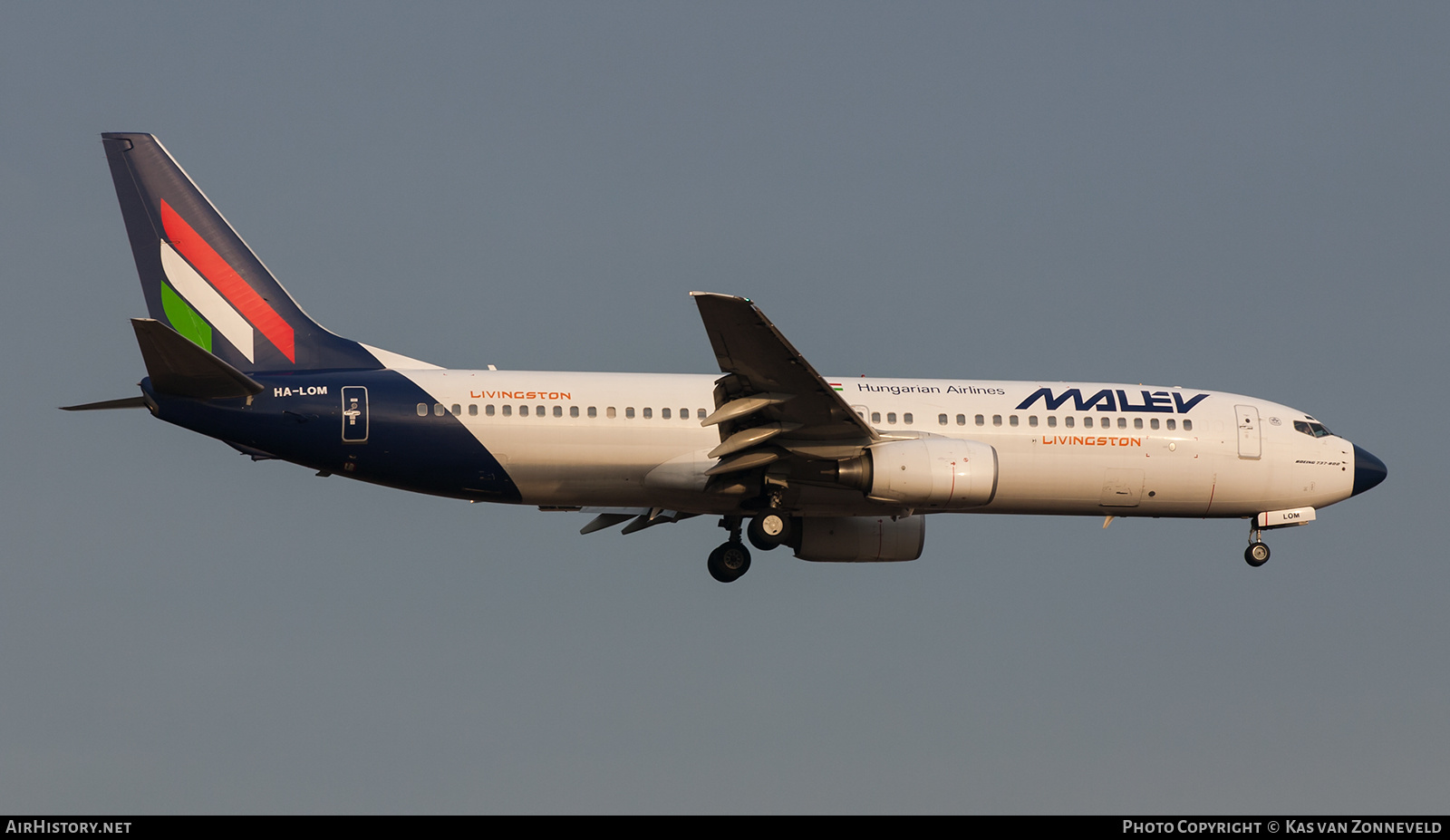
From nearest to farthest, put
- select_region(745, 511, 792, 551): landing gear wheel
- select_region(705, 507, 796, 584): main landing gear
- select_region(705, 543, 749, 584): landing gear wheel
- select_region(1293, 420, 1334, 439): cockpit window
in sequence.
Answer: select_region(745, 511, 792, 551): landing gear wheel, select_region(705, 507, 796, 584): main landing gear, select_region(705, 543, 749, 584): landing gear wheel, select_region(1293, 420, 1334, 439): cockpit window

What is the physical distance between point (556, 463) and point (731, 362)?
13.7 ft

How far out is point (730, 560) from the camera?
32125 millimetres

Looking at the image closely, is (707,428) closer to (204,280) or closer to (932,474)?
(932,474)

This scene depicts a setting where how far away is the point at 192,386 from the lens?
2756 cm

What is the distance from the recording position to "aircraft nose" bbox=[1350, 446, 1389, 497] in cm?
3378

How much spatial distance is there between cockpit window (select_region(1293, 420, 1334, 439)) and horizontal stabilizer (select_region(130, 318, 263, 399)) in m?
21.5

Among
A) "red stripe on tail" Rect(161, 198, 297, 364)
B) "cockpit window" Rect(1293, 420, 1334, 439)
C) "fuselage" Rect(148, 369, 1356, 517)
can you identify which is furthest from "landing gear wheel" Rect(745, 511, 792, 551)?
"cockpit window" Rect(1293, 420, 1334, 439)

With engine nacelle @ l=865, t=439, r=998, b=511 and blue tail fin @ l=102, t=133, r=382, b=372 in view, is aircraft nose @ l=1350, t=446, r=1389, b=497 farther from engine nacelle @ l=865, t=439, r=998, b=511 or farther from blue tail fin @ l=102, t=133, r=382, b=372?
blue tail fin @ l=102, t=133, r=382, b=372

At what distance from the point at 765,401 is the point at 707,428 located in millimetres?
2330

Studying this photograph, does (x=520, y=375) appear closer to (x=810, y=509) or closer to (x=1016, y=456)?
(x=810, y=509)

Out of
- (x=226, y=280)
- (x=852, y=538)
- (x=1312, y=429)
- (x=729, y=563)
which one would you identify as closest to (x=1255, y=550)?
(x=1312, y=429)

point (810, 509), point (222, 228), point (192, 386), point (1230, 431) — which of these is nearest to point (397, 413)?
point (192, 386)

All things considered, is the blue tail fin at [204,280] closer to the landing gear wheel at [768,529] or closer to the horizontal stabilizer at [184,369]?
the horizontal stabilizer at [184,369]

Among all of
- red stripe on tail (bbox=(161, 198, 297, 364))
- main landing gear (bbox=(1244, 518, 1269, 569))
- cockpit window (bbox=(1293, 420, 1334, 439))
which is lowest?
main landing gear (bbox=(1244, 518, 1269, 569))
